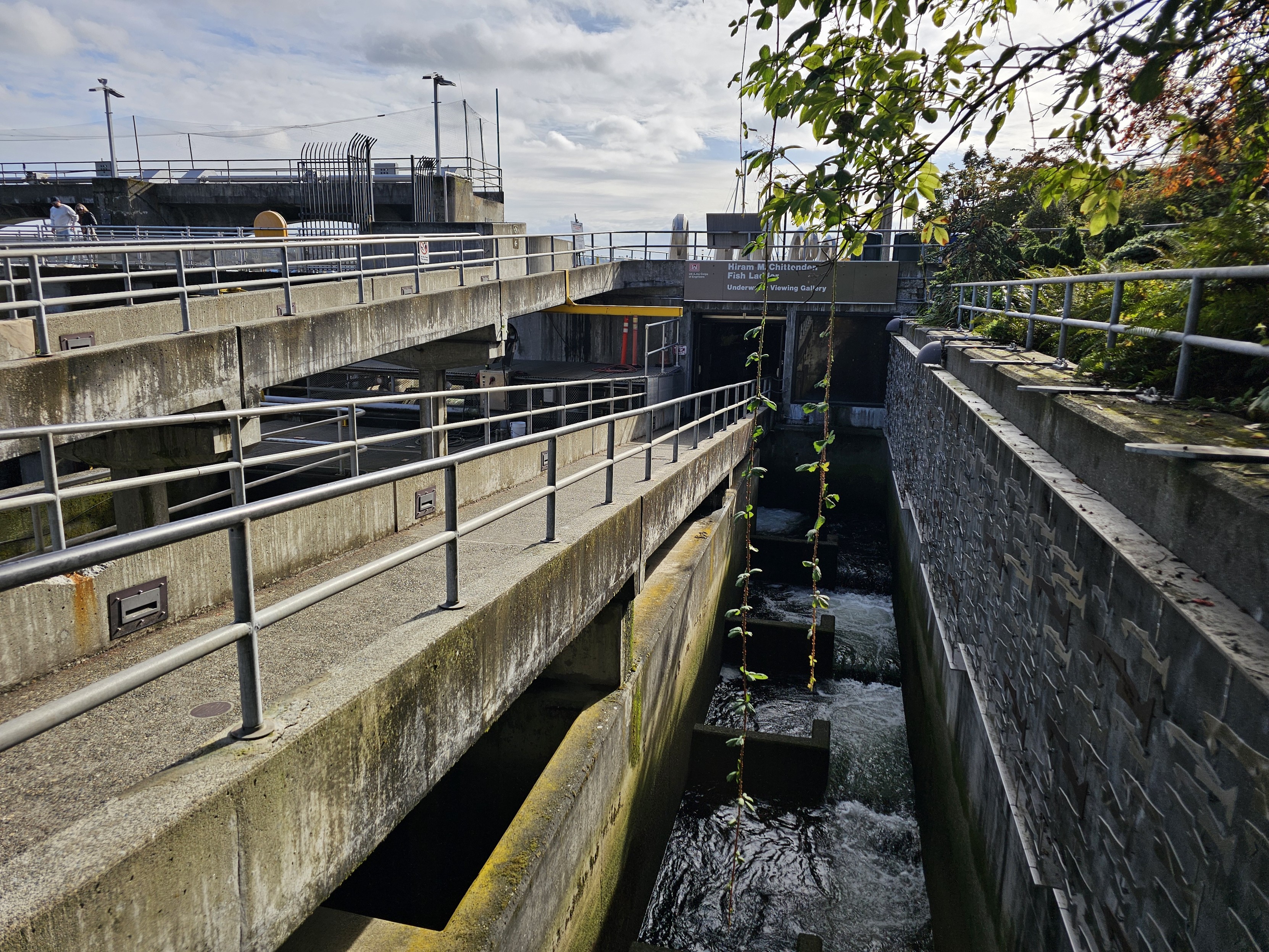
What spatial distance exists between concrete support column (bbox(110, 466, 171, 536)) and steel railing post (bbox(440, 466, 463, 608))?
15.9 ft

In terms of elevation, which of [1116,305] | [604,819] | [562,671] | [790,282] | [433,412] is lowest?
[604,819]

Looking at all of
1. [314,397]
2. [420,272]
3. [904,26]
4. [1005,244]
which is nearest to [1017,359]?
[904,26]

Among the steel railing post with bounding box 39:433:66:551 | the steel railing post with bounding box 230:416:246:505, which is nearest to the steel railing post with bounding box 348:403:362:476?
the steel railing post with bounding box 230:416:246:505

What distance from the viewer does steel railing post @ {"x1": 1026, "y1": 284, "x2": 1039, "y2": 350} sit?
Answer: 293 inches

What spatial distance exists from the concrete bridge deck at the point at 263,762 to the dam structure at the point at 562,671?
0.02 m

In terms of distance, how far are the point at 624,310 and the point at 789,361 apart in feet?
18.5

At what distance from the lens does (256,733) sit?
271cm

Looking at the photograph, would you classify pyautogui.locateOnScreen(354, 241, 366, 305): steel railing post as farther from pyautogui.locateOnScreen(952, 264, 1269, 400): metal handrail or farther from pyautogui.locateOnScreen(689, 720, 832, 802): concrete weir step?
pyautogui.locateOnScreen(952, 264, 1269, 400): metal handrail

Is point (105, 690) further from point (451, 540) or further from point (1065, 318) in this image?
point (1065, 318)

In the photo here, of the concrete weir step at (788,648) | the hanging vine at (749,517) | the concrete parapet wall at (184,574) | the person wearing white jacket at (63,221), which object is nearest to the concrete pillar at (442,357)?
the concrete weir step at (788,648)

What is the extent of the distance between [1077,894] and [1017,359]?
16.9 feet

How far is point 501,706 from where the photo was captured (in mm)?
4535

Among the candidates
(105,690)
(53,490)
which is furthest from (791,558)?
(105,690)

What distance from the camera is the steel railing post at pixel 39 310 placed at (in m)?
6.09
